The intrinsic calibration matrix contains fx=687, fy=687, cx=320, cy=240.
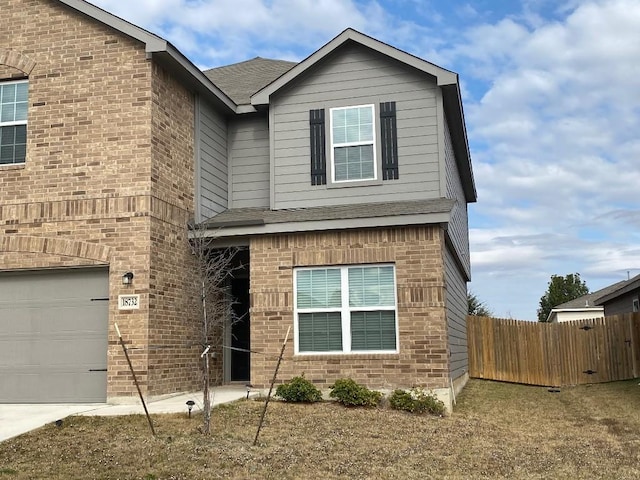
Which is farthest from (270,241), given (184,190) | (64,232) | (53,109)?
(53,109)

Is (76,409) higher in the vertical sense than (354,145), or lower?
lower

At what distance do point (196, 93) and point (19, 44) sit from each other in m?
3.29

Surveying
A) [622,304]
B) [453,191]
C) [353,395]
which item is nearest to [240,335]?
[353,395]

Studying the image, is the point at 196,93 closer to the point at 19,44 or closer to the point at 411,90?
the point at 19,44

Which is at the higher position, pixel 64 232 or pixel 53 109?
pixel 53 109

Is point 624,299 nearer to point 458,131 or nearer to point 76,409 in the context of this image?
point 458,131

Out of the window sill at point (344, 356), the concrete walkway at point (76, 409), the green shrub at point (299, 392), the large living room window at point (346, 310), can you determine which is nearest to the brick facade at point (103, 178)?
the concrete walkway at point (76, 409)

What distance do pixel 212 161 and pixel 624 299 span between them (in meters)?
15.5

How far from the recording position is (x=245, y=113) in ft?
48.3

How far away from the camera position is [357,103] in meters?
13.6

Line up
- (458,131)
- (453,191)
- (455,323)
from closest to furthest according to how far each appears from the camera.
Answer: (455,323), (458,131), (453,191)

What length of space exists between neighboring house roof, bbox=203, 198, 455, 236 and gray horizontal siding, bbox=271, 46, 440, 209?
31 cm

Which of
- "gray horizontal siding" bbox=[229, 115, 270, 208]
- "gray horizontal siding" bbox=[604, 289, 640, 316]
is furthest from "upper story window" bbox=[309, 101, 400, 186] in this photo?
"gray horizontal siding" bbox=[604, 289, 640, 316]

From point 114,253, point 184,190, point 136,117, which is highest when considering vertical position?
point 136,117
